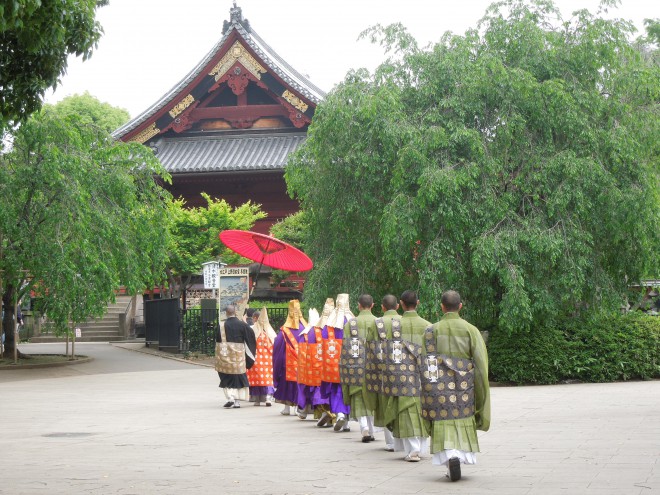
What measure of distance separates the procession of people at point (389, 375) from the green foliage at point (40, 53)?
4.29m

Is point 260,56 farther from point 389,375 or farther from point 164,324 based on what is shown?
point 389,375

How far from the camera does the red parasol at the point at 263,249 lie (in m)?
18.8

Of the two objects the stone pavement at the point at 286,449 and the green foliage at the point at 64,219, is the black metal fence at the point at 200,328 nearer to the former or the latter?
the green foliage at the point at 64,219

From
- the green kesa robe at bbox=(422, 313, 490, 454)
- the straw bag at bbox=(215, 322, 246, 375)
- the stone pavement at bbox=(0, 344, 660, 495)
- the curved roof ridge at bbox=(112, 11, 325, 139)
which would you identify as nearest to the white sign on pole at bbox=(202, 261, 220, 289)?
the curved roof ridge at bbox=(112, 11, 325, 139)

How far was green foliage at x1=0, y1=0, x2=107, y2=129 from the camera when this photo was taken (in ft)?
26.8

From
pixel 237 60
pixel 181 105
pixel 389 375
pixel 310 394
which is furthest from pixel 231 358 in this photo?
pixel 181 105

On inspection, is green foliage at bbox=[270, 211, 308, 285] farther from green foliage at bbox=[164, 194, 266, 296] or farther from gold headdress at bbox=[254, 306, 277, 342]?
gold headdress at bbox=[254, 306, 277, 342]

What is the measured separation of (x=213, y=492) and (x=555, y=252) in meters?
12.1

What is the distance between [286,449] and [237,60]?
1117 inches

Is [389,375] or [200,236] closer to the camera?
[389,375]

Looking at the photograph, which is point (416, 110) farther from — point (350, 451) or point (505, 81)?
point (350, 451)

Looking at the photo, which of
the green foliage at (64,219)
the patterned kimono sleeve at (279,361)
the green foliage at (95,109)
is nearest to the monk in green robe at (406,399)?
the patterned kimono sleeve at (279,361)

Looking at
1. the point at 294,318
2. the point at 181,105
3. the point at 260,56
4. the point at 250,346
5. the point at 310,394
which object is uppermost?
the point at 260,56

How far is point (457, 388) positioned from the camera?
8.70m
